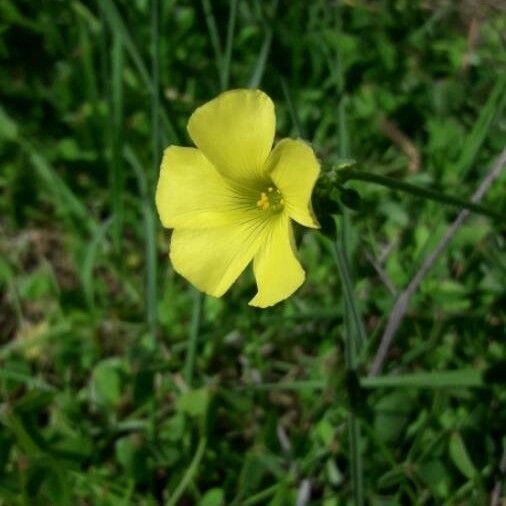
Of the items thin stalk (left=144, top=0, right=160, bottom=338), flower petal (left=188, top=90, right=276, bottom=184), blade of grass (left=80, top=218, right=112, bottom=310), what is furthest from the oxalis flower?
blade of grass (left=80, top=218, right=112, bottom=310)

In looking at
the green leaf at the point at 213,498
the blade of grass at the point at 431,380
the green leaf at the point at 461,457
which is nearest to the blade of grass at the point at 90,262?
the green leaf at the point at 213,498

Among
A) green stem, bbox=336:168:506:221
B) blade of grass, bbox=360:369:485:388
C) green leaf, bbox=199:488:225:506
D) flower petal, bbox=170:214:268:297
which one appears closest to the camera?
green stem, bbox=336:168:506:221

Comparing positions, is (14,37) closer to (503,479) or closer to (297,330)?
(297,330)

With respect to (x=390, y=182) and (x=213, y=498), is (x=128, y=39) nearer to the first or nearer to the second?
(x=390, y=182)

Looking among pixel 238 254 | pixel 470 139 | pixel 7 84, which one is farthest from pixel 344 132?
pixel 7 84

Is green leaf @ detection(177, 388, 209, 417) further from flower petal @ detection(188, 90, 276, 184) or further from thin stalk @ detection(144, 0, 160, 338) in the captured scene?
flower petal @ detection(188, 90, 276, 184)

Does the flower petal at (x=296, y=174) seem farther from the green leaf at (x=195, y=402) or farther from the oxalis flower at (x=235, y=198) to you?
the green leaf at (x=195, y=402)

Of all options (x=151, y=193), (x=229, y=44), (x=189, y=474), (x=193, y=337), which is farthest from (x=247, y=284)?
(x=229, y=44)
